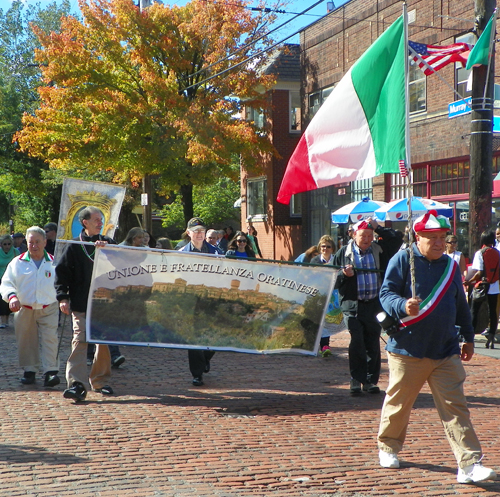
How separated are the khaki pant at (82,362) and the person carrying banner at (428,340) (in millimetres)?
3514

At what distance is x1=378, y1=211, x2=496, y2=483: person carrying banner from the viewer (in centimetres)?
505

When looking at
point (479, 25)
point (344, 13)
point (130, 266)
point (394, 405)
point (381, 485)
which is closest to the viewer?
point (381, 485)

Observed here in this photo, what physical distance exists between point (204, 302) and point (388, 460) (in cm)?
303

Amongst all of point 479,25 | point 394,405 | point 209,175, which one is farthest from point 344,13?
point 394,405

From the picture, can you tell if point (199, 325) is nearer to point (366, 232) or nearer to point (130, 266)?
point (130, 266)

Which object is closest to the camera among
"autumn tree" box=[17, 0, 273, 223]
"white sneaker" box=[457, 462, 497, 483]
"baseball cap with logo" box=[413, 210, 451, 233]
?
"white sneaker" box=[457, 462, 497, 483]

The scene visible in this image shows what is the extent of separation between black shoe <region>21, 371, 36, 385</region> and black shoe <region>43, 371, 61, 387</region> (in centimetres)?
31

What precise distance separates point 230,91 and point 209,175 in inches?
132

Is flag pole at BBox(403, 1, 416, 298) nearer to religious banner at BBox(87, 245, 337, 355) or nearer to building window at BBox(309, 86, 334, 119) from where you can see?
religious banner at BBox(87, 245, 337, 355)

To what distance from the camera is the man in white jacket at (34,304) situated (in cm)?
844

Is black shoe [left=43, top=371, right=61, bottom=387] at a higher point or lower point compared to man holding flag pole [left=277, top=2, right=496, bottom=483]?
lower

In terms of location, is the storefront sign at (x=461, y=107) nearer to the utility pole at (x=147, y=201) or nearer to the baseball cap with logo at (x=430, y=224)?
the baseball cap with logo at (x=430, y=224)

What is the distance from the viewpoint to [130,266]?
25.3ft

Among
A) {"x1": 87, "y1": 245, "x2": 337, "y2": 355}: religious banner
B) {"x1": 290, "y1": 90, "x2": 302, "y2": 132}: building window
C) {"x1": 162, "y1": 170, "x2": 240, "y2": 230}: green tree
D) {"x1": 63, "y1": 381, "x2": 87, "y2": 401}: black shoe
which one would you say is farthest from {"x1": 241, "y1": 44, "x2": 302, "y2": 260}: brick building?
{"x1": 63, "y1": 381, "x2": 87, "y2": 401}: black shoe
